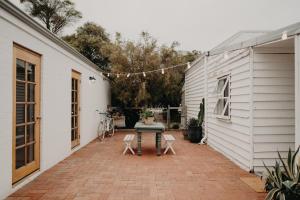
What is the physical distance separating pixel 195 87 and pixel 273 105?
589cm

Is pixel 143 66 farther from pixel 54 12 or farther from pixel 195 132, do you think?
pixel 54 12

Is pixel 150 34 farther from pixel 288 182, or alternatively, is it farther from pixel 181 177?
pixel 288 182

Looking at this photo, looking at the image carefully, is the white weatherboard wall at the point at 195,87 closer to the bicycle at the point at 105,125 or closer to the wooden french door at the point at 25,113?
the bicycle at the point at 105,125

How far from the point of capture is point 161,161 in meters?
6.68

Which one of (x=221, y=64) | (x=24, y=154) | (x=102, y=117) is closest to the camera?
(x=24, y=154)

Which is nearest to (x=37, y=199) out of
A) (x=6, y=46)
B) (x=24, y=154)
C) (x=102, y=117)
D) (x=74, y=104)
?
(x=24, y=154)

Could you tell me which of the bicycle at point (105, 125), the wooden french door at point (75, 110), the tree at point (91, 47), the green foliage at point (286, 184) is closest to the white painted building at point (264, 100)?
the green foliage at point (286, 184)

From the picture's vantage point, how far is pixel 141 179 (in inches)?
202

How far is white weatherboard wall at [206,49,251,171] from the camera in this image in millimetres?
5785

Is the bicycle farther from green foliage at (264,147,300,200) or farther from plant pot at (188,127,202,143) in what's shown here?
green foliage at (264,147,300,200)

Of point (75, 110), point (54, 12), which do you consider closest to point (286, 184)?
point (75, 110)

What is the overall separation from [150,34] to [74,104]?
239 inches

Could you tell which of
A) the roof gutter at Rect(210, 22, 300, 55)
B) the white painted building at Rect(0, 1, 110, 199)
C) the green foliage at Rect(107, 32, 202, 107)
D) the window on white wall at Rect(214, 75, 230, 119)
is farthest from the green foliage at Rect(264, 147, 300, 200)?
the green foliage at Rect(107, 32, 202, 107)

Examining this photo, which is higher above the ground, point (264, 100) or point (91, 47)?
point (91, 47)
